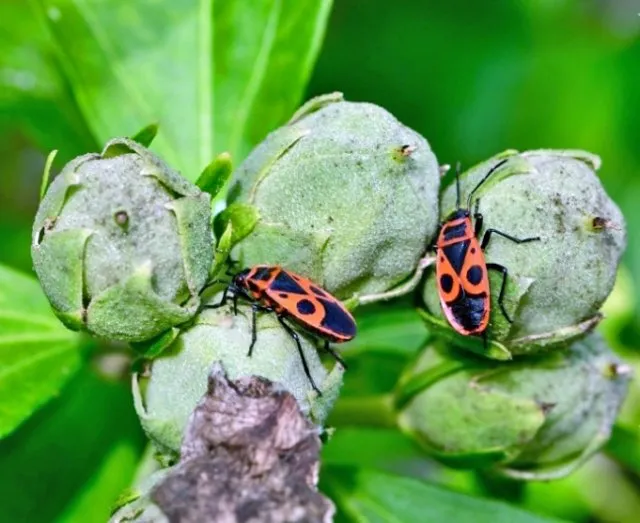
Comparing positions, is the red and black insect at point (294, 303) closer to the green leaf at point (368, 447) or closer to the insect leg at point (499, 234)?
the insect leg at point (499, 234)

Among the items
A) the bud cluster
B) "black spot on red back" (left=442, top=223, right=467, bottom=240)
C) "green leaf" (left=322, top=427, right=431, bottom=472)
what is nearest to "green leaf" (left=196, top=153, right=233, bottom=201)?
the bud cluster

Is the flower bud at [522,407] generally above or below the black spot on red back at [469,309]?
below

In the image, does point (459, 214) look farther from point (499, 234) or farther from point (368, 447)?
point (368, 447)

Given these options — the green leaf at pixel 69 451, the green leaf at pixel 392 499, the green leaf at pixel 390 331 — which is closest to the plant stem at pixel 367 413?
the green leaf at pixel 392 499

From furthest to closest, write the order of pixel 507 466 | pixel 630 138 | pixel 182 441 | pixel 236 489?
pixel 630 138 < pixel 507 466 < pixel 182 441 < pixel 236 489

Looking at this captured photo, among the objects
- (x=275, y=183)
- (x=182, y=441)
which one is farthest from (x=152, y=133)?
(x=182, y=441)

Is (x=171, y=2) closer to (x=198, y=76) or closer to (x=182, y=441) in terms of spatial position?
(x=198, y=76)

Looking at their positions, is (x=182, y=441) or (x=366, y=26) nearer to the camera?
(x=182, y=441)

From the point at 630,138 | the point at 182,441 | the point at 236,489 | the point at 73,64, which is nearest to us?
the point at 236,489
